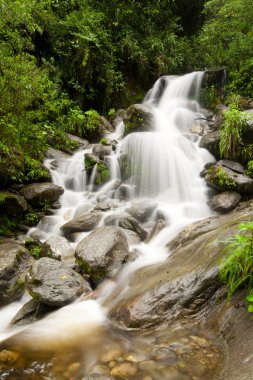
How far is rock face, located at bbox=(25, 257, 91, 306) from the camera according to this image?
15.1 ft

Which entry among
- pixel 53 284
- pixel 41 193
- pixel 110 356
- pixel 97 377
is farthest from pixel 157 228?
pixel 97 377

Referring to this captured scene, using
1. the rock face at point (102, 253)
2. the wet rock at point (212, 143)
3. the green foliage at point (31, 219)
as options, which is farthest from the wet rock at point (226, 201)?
the green foliage at point (31, 219)

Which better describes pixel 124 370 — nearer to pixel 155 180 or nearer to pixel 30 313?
pixel 30 313

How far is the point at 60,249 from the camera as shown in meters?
6.46

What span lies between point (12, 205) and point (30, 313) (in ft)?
11.5

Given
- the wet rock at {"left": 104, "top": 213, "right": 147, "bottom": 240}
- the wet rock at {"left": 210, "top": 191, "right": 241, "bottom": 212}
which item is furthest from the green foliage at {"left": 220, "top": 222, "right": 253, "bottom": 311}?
the wet rock at {"left": 210, "top": 191, "right": 241, "bottom": 212}

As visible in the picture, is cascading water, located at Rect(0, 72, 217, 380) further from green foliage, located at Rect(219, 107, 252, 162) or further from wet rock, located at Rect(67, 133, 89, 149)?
green foliage, located at Rect(219, 107, 252, 162)

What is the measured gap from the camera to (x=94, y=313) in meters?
4.44

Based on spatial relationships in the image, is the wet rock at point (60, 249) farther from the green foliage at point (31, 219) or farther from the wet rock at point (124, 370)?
the wet rock at point (124, 370)

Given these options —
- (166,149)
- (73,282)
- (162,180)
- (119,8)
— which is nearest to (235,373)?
(73,282)

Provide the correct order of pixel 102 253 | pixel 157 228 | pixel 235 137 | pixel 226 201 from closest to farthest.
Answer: pixel 102 253
pixel 157 228
pixel 226 201
pixel 235 137

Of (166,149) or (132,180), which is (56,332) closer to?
(132,180)

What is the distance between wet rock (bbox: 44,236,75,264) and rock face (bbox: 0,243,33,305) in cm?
49

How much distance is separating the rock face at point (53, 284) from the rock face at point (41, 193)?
3243mm
